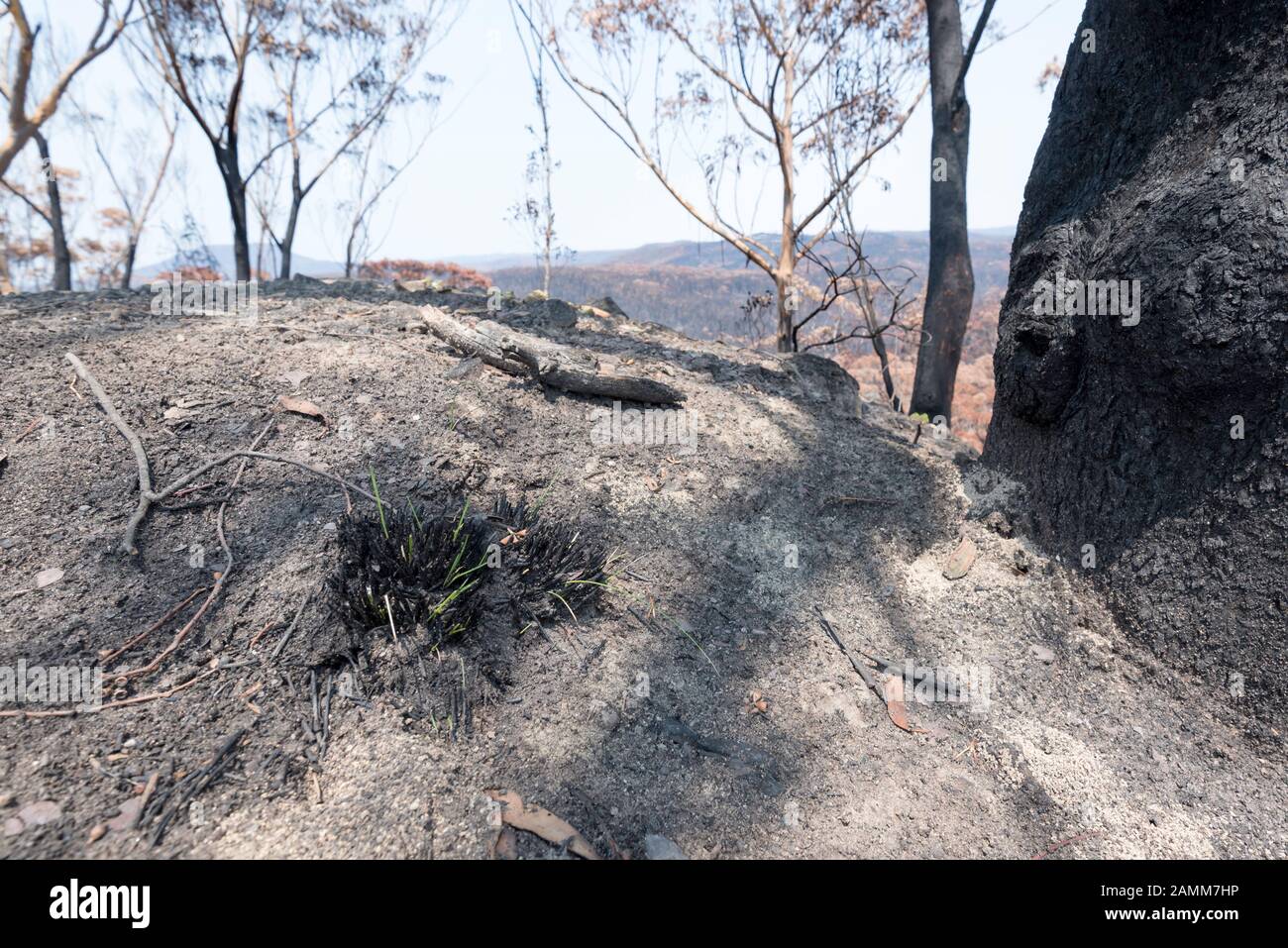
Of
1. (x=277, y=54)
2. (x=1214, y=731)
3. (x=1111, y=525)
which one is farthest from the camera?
(x=277, y=54)

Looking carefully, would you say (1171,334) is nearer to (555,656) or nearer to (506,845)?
(555,656)

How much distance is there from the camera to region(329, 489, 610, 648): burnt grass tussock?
7.41 ft

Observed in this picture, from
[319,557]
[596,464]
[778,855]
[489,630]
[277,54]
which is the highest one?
[277,54]

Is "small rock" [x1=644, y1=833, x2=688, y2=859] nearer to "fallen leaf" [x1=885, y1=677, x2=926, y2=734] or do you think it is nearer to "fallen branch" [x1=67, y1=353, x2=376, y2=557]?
"fallen leaf" [x1=885, y1=677, x2=926, y2=734]

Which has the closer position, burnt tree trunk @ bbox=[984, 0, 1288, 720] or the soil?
the soil

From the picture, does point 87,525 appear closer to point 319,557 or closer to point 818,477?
point 319,557

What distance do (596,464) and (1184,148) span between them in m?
2.71

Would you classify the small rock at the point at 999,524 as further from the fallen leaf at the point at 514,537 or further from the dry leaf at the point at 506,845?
the dry leaf at the point at 506,845

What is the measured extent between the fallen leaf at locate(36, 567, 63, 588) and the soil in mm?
27

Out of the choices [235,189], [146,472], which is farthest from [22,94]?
[146,472]

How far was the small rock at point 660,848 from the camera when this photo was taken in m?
1.87

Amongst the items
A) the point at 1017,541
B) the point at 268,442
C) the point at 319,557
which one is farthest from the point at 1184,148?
the point at 268,442

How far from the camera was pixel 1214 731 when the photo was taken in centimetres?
231

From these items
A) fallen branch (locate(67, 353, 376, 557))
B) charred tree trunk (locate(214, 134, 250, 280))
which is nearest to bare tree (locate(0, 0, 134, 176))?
charred tree trunk (locate(214, 134, 250, 280))
